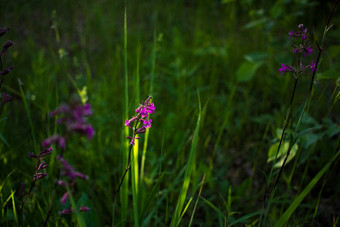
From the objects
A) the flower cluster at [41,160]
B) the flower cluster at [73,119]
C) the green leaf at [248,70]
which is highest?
the flower cluster at [73,119]

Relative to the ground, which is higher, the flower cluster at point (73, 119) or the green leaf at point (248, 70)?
the flower cluster at point (73, 119)

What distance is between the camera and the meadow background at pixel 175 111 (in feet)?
4.97

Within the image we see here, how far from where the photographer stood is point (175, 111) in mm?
2605

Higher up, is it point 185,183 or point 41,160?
point 41,160

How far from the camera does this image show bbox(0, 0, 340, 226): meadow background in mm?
1515

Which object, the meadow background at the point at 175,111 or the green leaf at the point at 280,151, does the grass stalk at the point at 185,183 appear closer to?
Result: the meadow background at the point at 175,111

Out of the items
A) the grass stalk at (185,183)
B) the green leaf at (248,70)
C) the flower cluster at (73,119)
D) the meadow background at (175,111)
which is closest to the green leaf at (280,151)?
the meadow background at (175,111)

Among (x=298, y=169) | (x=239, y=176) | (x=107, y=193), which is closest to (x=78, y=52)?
(x=107, y=193)

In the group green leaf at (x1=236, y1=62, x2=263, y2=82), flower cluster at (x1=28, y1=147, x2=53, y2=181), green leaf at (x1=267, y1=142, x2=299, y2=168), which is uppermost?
green leaf at (x1=236, y1=62, x2=263, y2=82)

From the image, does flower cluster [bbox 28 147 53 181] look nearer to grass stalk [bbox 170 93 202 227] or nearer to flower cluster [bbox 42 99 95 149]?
flower cluster [bbox 42 99 95 149]

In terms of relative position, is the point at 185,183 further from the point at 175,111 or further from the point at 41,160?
the point at 175,111

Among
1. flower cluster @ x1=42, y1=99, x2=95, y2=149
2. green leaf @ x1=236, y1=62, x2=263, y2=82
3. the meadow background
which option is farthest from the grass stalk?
green leaf @ x1=236, y1=62, x2=263, y2=82

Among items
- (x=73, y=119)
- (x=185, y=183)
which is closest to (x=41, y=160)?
(x=73, y=119)

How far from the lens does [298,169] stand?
205 centimetres
